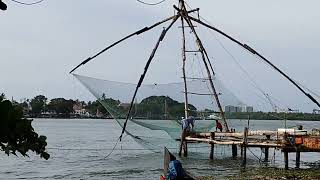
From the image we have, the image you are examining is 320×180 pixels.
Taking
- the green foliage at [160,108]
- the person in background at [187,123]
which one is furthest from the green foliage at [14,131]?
the person in background at [187,123]

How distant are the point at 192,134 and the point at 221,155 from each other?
519 cm

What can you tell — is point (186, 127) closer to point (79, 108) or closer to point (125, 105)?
point (125, 105)

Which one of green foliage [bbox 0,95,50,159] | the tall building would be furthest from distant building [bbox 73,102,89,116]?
green foliage [bbox 0,95,50,159]

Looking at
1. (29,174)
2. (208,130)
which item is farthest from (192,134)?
(29,174)

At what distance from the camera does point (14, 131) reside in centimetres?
299

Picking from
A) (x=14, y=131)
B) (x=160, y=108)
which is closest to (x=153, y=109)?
(x=160, y=108)

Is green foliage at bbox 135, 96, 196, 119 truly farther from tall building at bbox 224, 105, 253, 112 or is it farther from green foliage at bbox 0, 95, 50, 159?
green foliage at bbox 0, 95, 50, 159

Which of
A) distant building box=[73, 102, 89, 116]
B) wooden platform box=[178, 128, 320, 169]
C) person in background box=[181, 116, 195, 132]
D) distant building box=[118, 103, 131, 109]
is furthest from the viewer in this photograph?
distant building box=[73, 102, 89, 116]

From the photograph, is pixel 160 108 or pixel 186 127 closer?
pixel 160 108

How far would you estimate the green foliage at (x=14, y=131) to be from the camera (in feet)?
9.75

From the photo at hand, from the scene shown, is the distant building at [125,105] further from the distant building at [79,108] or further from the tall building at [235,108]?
the distant building at [79,108]

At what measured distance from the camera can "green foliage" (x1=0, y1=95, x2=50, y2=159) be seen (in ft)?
9.75

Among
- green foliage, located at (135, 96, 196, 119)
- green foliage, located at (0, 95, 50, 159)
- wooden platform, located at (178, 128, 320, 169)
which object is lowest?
wooden platform, located at (178, 128, 320, 169)

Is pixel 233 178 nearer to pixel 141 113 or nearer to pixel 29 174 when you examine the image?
pixel 141 113
